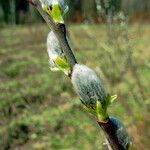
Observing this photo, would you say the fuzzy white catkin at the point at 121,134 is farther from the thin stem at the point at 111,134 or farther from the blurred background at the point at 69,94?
the blurred background at the point at 69,94

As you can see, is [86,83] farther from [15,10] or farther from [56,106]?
[15,10]

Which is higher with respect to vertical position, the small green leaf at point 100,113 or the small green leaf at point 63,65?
the small green leaf at point 63,65

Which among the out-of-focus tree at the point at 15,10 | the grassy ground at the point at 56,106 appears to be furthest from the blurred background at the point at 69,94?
the out-of-focus tree at the point at 15,10

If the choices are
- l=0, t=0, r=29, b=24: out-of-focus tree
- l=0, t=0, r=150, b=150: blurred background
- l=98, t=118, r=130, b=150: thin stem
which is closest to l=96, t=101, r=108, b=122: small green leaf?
l=98, t=118, r=130, b=150: thin stem

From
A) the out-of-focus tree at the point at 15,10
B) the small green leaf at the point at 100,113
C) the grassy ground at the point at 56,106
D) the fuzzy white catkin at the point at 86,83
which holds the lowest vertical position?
the out-of-focus tree at the point at 15,10

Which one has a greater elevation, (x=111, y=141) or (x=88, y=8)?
(x=111, y=141)

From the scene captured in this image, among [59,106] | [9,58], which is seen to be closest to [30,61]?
[9,58]

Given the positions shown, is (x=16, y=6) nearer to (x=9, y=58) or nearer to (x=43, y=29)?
(x=43, y=29)

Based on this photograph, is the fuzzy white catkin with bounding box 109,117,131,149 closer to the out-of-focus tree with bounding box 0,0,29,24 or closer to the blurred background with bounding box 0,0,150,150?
the blurred background with bounding box 0,0,150,150

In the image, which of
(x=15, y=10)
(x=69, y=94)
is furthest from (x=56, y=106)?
(x=15, y=10)
